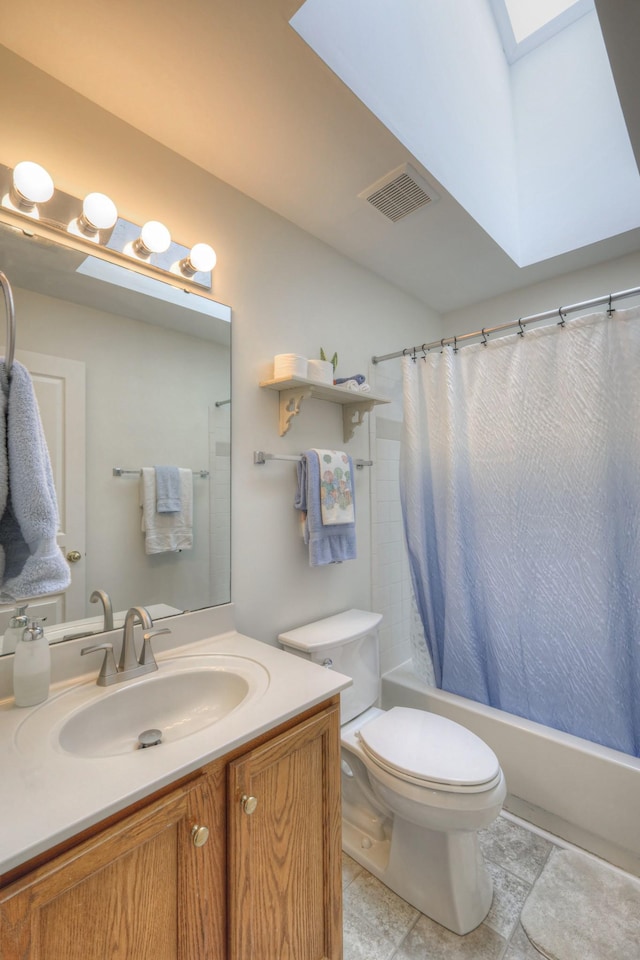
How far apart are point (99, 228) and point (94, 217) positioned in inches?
1.0

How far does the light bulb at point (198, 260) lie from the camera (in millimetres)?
1378

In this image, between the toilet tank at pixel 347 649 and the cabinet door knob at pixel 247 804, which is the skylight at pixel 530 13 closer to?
the toilet tank at pixel 347 649

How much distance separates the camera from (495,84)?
1876 mm

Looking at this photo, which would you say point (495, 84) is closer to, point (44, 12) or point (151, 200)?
point (151, 200)

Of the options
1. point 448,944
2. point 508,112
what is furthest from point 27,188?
point 448,944

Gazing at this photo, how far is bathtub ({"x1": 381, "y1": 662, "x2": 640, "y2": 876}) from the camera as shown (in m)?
1.45

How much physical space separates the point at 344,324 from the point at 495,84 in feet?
3.96

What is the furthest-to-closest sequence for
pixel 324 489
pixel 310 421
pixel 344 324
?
pixel 344 324, pixel 310 421, pixel 324 489

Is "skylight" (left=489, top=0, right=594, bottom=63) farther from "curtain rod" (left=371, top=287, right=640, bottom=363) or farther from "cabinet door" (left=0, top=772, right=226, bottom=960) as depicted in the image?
"cabinet door" (left=0, top=772, right=226, bottom=960)

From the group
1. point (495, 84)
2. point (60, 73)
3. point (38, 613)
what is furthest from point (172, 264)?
point (495, 84)

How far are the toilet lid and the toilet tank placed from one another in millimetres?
134

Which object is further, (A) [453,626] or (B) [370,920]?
(A) [453,626]

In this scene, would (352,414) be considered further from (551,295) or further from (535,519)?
(551,295)

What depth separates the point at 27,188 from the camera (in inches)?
41.1
